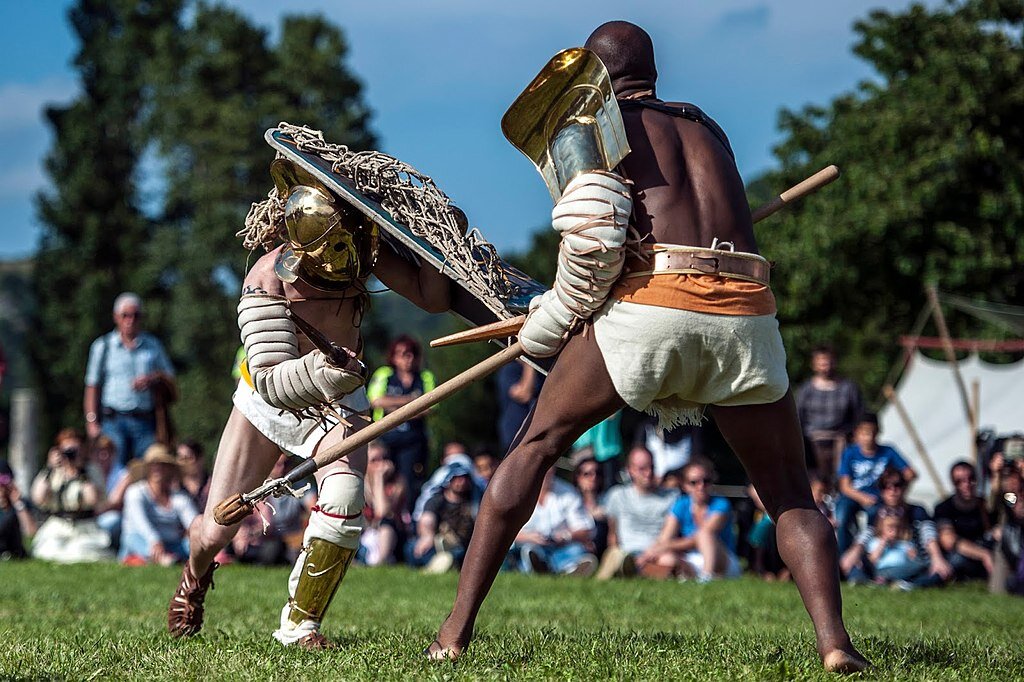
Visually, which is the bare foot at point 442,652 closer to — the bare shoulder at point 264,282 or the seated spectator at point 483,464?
the bare shoulder at point 264,282

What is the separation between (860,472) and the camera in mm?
11273

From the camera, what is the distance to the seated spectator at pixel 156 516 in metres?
11.5

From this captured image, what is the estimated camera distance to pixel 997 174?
25.0 metres

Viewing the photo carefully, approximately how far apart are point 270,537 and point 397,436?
1409mm

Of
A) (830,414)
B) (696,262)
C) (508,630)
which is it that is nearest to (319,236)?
(696,262)

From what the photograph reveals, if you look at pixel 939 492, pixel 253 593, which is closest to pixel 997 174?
pixel 939 492

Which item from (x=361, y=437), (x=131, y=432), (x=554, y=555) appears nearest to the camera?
(x=361, y=437)

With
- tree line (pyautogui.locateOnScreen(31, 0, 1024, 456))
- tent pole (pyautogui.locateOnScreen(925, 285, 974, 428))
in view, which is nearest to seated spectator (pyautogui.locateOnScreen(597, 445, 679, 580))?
tent pole (pyautogui.locateOnScreen(925, 285, 974, 428))

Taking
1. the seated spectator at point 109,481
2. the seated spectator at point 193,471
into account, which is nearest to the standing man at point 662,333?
the seated spectator at point 193,471

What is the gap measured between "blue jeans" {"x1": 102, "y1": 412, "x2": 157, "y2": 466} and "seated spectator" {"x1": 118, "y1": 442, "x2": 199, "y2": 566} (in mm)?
838

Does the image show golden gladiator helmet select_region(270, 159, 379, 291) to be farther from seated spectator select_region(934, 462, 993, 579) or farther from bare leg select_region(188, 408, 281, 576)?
seated spectator select_region(934, 462, 993, 579)

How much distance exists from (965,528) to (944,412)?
24.5 feet

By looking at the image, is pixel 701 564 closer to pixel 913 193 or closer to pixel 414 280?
pixel 414 280

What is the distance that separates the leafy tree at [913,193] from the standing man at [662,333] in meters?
21.5
